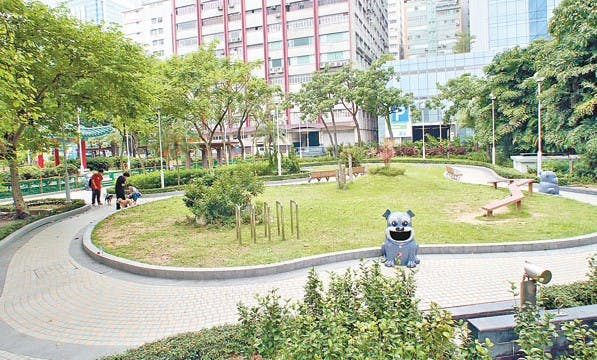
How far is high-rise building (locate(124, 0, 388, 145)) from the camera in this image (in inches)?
2158

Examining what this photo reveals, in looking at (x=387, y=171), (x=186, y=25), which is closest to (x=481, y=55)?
(x=186, y=25)

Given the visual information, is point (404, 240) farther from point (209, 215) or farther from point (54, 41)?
point (54, 41)

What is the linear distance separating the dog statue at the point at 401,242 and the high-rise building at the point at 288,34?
151 feet

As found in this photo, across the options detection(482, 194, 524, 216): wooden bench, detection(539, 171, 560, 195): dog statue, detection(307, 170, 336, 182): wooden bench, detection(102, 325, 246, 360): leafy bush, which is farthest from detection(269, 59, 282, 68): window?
detection(102, 325, 246, 360): leafy bush

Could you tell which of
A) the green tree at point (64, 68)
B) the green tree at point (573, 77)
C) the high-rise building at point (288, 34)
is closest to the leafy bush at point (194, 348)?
the green tree at point (64, 68)

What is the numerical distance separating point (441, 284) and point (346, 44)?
165 feet

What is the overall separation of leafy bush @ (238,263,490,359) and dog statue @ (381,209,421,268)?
346 cm

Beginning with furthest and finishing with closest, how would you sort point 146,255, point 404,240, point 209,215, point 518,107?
point 518,107 < point 209,215 < point 146,255 < point 404,240

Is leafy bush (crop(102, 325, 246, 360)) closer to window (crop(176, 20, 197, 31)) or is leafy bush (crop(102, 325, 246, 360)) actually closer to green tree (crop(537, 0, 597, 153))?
green tree (crop(537, 0, 597, 153))

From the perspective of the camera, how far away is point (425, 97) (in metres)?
58.8

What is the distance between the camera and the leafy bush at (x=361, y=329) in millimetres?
3670

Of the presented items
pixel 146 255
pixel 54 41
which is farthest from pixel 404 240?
pixel 54 41

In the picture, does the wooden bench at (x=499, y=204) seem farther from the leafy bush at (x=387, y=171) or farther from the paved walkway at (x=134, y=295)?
the leafy bush at (x=387, y=171)

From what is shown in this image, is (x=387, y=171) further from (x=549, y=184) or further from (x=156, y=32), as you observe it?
(x=156, y=32)
